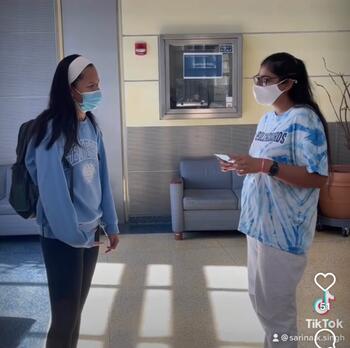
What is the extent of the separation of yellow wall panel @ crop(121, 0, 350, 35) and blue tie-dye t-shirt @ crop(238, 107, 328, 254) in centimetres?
354

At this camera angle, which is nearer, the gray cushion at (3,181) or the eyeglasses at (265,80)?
the eyeglasses at (265,80)

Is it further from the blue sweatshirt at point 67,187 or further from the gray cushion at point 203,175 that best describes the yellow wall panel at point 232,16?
the blue sweatshirt at point 67,187

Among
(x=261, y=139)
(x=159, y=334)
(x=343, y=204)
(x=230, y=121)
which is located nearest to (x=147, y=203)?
(x=230, y=121)

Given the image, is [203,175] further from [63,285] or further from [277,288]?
[63,285]

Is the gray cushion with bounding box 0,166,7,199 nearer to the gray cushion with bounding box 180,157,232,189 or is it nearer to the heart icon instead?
the gray cushion with bounding box 180,157,232,189

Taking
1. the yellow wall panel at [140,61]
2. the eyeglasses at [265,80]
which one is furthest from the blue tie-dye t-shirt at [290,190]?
the yellow wall panel at [140,61]

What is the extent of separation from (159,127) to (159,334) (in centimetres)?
299

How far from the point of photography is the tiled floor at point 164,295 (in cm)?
266

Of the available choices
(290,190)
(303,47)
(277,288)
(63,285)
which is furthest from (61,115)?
(303,47)

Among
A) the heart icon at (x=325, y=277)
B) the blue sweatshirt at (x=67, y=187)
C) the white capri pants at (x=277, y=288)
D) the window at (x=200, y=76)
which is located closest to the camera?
the blue sweatshirt at (x=67, y=187)

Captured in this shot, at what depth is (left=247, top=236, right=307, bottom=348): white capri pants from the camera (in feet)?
5.98

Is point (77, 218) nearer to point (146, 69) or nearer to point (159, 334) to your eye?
point (159, 334)

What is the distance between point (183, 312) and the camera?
9.75 ft

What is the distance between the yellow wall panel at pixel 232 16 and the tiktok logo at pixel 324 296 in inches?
114
